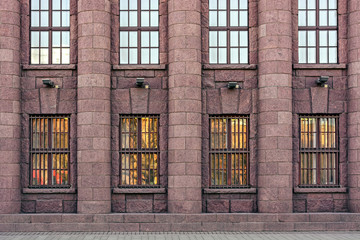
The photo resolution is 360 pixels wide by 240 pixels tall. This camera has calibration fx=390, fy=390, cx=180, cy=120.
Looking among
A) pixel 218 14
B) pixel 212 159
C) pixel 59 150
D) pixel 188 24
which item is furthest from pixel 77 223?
pixel 218 14

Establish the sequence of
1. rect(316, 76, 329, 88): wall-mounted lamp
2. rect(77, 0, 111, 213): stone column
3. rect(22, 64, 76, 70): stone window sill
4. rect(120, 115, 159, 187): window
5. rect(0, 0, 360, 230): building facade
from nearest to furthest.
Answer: rect(77, 0, 111, 213): stone column
rect(0, 0, 360, 230): building facade
rect(316, 76, 329, 88): wall-mounted lamp
rect(22, 64, 76, 70): stone window sill
rect(120, 115, 159, 187): window

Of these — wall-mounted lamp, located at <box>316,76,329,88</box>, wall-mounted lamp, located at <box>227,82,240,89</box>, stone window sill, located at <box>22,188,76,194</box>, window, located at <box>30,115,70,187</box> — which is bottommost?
stone window sill, located at <box>22,188,76,194</box>

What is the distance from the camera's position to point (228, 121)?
49.8 feet

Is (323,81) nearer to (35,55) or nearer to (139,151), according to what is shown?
(139,151)

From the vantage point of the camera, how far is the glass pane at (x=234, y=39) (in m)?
15.4

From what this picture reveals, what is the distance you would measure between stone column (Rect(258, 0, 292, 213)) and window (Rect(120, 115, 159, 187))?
404 centimetres

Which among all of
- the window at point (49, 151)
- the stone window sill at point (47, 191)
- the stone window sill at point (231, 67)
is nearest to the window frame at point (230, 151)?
the stone window sill at point (231, 67)

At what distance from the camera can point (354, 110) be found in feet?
48.7

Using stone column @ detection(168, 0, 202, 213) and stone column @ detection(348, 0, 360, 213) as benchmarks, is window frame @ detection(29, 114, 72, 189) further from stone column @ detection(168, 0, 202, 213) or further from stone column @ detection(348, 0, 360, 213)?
stone column @ detection(348, 0, 360, 213)

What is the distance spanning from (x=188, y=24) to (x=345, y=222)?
9421mm

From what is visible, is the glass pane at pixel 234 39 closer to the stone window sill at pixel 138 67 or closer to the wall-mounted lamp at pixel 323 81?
the stone window sill at pixel 138 67

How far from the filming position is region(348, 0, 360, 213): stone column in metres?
14.8

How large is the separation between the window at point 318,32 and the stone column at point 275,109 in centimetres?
93

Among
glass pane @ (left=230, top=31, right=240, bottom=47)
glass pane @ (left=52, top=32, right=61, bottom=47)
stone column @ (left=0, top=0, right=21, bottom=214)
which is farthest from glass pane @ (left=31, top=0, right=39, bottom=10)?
glass pane @ (left=230, top=31, right=240, bottom=47)
